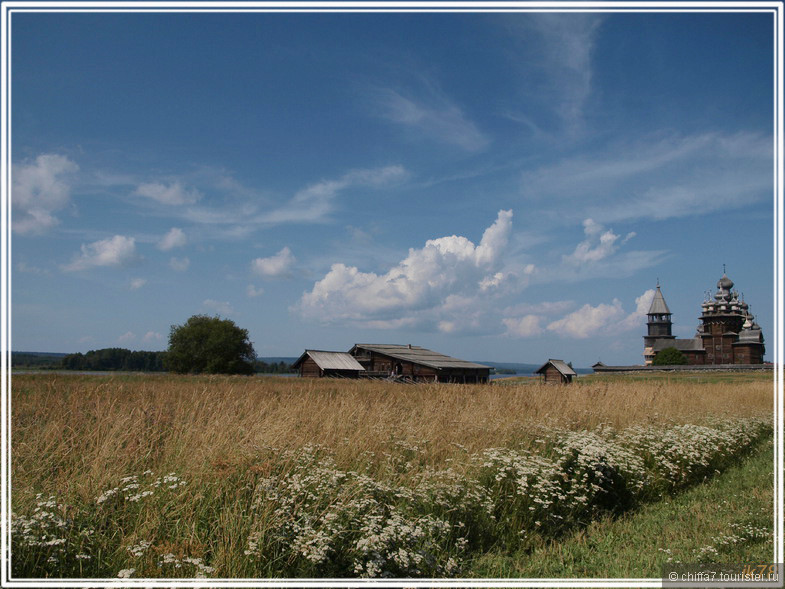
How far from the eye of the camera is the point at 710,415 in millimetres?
13328

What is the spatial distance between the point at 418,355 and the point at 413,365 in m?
3.26

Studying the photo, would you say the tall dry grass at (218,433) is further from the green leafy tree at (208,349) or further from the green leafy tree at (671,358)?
the green leafy tree at (671,358)

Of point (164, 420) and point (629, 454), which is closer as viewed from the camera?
point (164, 420)

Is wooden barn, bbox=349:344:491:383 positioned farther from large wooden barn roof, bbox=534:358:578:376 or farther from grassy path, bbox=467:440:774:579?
grassy path, bbox=467:440:774:579

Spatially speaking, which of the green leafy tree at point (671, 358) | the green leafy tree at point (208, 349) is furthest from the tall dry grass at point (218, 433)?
the green leafy tree at point (671, 358)

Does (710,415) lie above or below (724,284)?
below

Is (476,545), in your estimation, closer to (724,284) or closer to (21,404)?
(21,404)

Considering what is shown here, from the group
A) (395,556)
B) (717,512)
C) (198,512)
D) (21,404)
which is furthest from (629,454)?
(21,404)

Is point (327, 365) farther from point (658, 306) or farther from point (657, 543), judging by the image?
point (658, 306)

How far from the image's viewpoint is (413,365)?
3806cm

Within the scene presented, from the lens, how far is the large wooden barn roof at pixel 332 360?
39.0 metres

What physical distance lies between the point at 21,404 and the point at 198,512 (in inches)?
258

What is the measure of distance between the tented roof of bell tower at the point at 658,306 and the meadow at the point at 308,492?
376 ft

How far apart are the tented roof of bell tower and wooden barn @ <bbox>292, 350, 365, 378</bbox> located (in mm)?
93248
